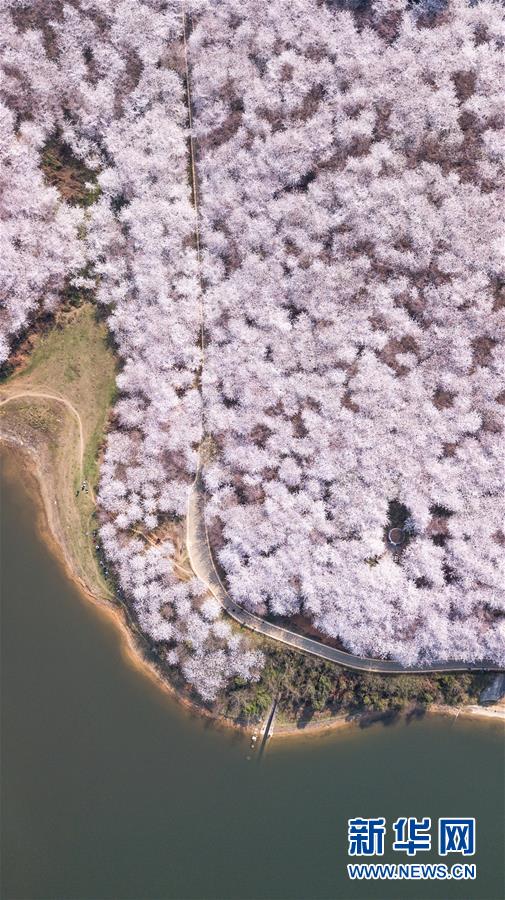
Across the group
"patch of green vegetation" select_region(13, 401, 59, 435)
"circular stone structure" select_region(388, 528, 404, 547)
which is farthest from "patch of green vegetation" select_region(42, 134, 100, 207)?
"circular stone structure" select_region(388, 528, 404, 547)

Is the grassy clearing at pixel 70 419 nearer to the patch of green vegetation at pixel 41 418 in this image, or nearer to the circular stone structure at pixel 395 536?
the patch of green vegetation at pixel 41 418

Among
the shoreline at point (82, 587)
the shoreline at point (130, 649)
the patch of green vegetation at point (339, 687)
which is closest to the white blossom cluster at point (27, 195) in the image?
the shoreline at point (82, 587)

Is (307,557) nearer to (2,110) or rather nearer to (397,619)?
(397,619)

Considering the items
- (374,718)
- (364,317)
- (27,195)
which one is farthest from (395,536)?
(27,195)

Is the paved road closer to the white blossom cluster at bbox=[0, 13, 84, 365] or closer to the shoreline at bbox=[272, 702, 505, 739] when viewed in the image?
the shoreline at bbox=[272, 702, 505, 739]

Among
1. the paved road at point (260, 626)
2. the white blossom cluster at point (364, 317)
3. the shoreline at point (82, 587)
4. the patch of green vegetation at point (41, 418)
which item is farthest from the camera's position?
the patch of green vegetation at point (41, 418)

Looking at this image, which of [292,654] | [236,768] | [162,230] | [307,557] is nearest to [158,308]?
[162,230]
